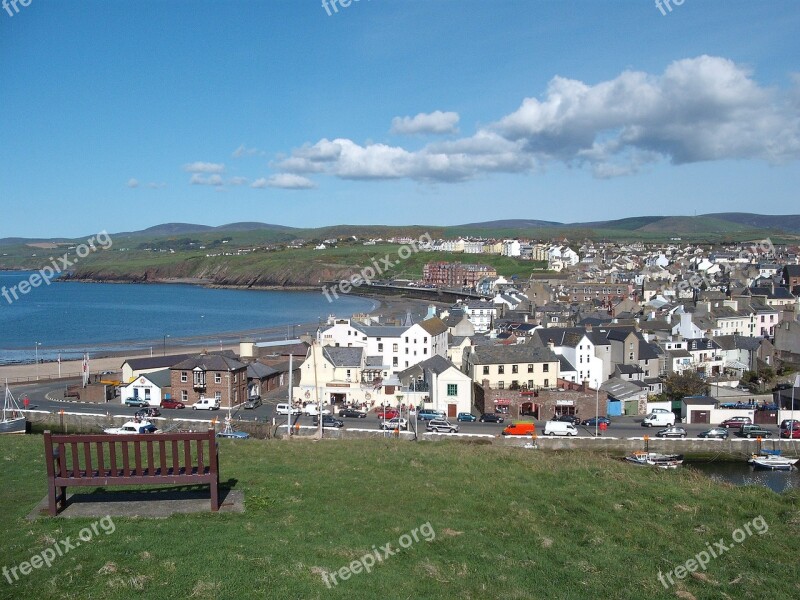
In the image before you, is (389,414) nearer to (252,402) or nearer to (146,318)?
(252,402)

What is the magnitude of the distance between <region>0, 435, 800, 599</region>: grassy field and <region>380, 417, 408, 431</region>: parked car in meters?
17.2

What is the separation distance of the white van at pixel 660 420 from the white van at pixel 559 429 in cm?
583

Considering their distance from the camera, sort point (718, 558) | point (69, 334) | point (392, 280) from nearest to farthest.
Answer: point (718, 558)
point (69, 334)
point (392, 280)

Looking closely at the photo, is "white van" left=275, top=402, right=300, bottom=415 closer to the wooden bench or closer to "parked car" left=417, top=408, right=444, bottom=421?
"parked car" left=417, top=408, right=444, bottom=421

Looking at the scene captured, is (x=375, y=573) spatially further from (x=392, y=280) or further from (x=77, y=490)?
(x=392, y=280)

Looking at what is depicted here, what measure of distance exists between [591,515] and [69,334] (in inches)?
3813

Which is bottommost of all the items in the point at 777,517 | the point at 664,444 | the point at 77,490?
the point at 664,444

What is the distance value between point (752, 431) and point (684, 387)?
9.64 meters

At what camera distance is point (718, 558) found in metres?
11.5

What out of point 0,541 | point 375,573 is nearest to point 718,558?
point 375,573

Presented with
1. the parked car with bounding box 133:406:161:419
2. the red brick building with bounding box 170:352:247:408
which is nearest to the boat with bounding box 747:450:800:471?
the red brick building with bounding box 170:352:247:408

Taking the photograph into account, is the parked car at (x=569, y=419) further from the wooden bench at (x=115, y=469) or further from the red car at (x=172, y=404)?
the wooden bench at (x=115, y=469)

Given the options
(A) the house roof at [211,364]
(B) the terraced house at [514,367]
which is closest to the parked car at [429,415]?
(B) the terraced house at [514,367]

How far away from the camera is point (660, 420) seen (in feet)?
128
